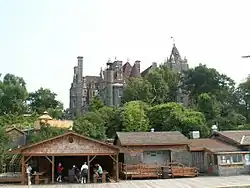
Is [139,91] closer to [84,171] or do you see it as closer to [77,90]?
[77,90]

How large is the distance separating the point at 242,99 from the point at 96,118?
32.1 m

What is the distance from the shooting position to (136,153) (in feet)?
100

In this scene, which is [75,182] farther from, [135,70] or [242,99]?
[135,70]

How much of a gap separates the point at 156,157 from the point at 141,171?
3.71m

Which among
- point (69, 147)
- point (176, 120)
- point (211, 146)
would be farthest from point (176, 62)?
point (69, 147)

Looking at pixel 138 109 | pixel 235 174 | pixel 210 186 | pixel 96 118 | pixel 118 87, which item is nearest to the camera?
pixel 210 186

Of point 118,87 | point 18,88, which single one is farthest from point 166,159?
point 18,88

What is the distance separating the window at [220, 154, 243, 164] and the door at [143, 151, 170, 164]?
4.56m

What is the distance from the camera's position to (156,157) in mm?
31719

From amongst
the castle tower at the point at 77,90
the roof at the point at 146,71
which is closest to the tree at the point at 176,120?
the roof at the point at 146,71

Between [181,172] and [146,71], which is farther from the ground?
[146,71]

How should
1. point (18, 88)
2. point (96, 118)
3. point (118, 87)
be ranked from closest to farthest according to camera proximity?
1. point (96, 118)
2. point (118, 87)
3. point (18, 88)

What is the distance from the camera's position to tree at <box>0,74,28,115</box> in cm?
7938

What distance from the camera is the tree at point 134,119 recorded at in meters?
50.4
